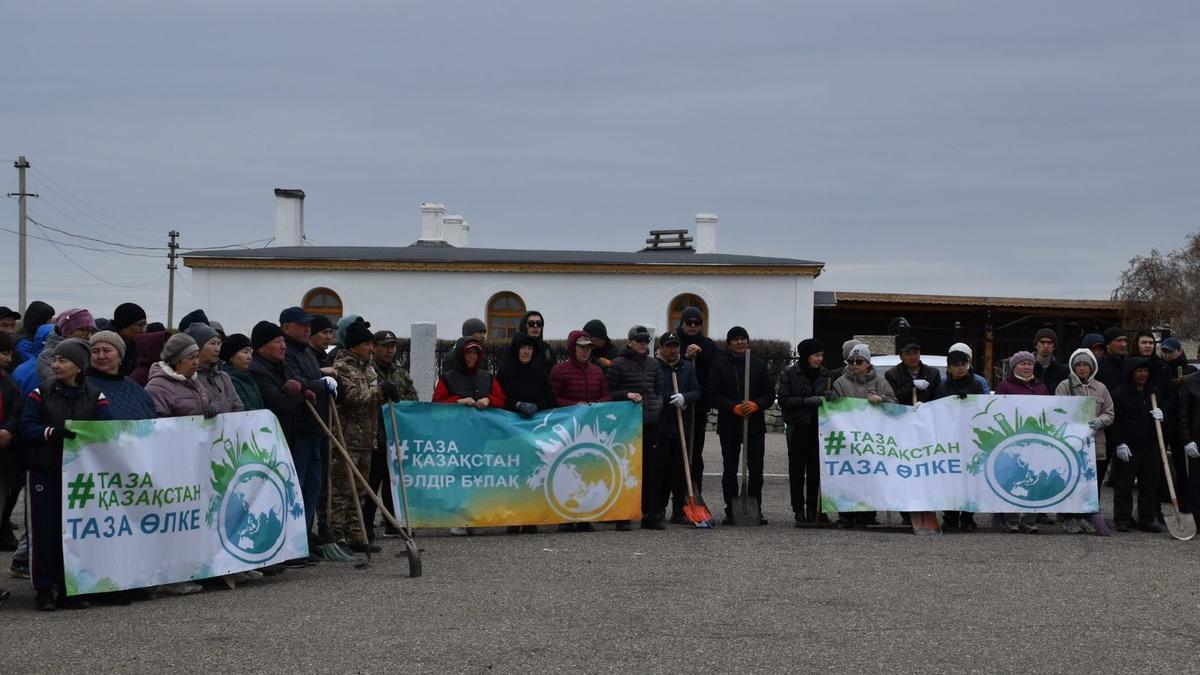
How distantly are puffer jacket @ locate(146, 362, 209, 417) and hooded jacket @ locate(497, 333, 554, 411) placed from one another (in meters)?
3.77

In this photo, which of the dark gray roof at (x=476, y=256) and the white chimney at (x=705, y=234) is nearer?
the dark gray roof at (x=476, y=256)

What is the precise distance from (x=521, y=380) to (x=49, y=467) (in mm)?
5074

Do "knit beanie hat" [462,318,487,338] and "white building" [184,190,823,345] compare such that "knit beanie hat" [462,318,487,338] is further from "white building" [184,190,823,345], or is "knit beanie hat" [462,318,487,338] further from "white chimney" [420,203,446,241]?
"white chimney" [420,203,446,241]

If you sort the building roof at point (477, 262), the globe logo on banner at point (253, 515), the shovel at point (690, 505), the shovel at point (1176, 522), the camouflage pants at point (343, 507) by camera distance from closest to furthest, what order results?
the globe logo on banner at point (253, 515)
the camouflage pants at point (343, 507)
the shovel at point (1176, 522)
the shovel at point (690, 505)
the building roof at point (477, 262)

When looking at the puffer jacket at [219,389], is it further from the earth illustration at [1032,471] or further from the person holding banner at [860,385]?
the earth illustration at [1032,471]

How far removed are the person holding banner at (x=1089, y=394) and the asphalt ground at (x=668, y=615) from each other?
1629mm

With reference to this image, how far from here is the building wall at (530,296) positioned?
38.6 m

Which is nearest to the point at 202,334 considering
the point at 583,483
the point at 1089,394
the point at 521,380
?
the point at 521,380

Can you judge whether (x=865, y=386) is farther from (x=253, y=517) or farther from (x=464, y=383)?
(x=253, y=517)

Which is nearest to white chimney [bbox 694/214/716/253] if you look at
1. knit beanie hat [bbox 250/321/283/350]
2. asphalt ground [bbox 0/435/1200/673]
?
asphalt ground [bbox 0/435/1200/673]

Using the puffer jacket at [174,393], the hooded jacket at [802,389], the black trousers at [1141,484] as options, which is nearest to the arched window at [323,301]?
the hooded jacket at [802,389]

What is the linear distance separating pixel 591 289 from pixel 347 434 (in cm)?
2817

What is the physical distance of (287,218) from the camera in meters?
46.4

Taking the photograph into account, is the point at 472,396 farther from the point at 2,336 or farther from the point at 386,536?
the point at 2,336
